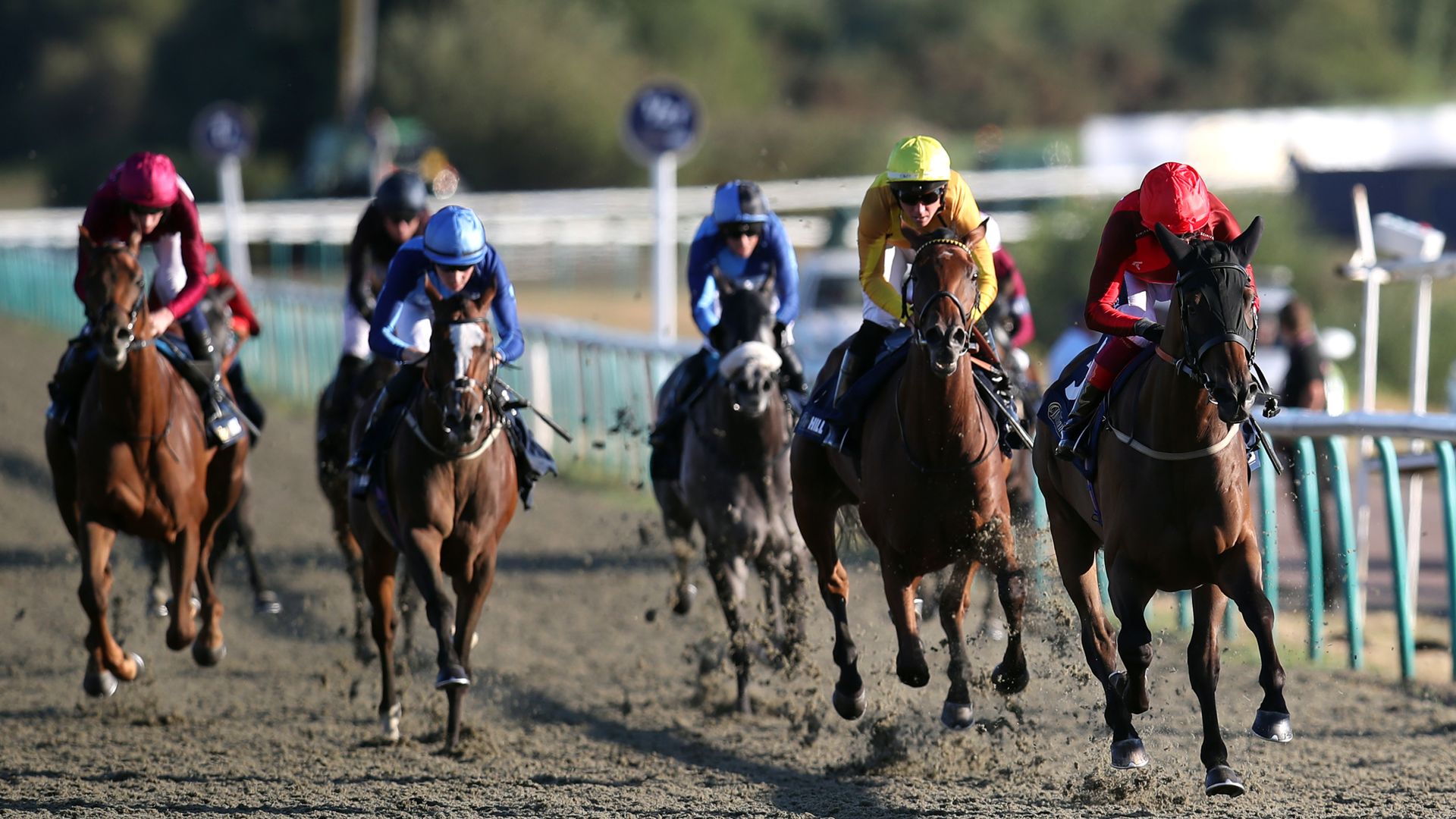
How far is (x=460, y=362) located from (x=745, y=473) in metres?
1.73

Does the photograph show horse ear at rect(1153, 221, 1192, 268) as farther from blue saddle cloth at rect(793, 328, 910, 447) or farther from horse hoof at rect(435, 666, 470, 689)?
horse hoof at rect(435, 666, 470, 689)

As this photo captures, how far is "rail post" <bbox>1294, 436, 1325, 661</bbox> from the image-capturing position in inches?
322

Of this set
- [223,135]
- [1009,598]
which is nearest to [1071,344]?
[1009,598]

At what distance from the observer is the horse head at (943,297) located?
605 cm

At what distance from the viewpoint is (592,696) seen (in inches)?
331

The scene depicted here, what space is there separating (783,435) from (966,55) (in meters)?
51.8

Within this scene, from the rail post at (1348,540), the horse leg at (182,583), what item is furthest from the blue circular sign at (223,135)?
the rail post at (1348,540)

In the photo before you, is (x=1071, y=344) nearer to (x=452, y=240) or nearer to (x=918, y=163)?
(x=918, y=163)

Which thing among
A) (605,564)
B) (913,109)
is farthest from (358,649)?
(913,109)

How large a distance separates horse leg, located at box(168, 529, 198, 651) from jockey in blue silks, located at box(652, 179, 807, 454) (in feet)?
7.57

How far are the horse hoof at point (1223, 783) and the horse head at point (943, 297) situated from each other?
1527 mm

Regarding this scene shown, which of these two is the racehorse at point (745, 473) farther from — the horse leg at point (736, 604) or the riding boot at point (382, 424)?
the riding boot at point (382, 424)

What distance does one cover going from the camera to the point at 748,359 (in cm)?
786

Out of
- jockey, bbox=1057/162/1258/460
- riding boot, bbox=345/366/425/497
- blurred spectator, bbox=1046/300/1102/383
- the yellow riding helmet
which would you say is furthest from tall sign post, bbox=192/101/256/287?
jockey, bbox=1057/162/1258/460
